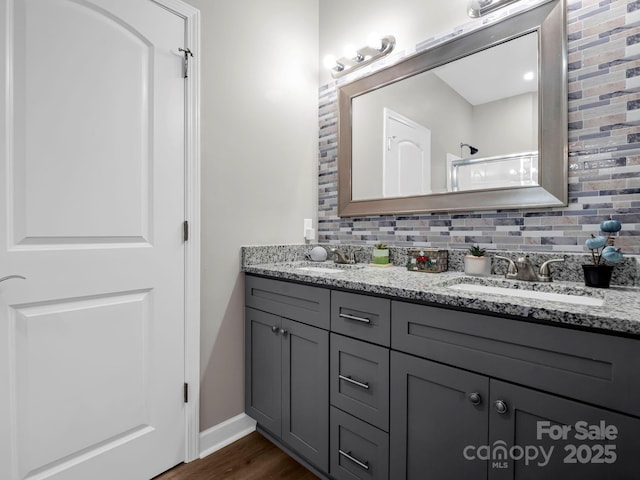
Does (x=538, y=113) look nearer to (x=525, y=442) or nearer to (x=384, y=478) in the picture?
(x=525, y=442)

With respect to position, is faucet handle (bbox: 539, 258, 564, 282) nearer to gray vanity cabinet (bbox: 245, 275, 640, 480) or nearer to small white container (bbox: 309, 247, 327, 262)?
gray vanity cabinet (bbox: 245, 275, 640, 480)

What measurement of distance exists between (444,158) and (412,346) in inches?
39.1

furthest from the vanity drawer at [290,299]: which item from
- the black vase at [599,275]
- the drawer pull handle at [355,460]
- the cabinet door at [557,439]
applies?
the black vase at [599,275]

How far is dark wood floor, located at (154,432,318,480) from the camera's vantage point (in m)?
1.54

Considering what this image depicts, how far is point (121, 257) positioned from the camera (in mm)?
1424

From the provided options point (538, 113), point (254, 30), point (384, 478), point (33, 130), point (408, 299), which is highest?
point (254, 30)

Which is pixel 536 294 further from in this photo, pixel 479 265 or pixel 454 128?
pixel 454 128

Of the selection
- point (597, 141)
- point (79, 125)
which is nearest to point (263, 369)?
point (79, 125)

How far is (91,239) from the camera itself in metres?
1.36

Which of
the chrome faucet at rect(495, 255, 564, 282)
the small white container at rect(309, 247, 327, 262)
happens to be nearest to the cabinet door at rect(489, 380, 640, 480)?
the chrome faucet at rect(495, 255, 564, 282)

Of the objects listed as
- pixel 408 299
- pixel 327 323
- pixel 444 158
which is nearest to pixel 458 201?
pixel 444 158

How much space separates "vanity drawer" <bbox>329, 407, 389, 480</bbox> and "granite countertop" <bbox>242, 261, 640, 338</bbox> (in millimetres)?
521

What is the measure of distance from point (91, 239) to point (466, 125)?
67.4 inches

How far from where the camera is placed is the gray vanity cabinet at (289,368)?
1450 mm
